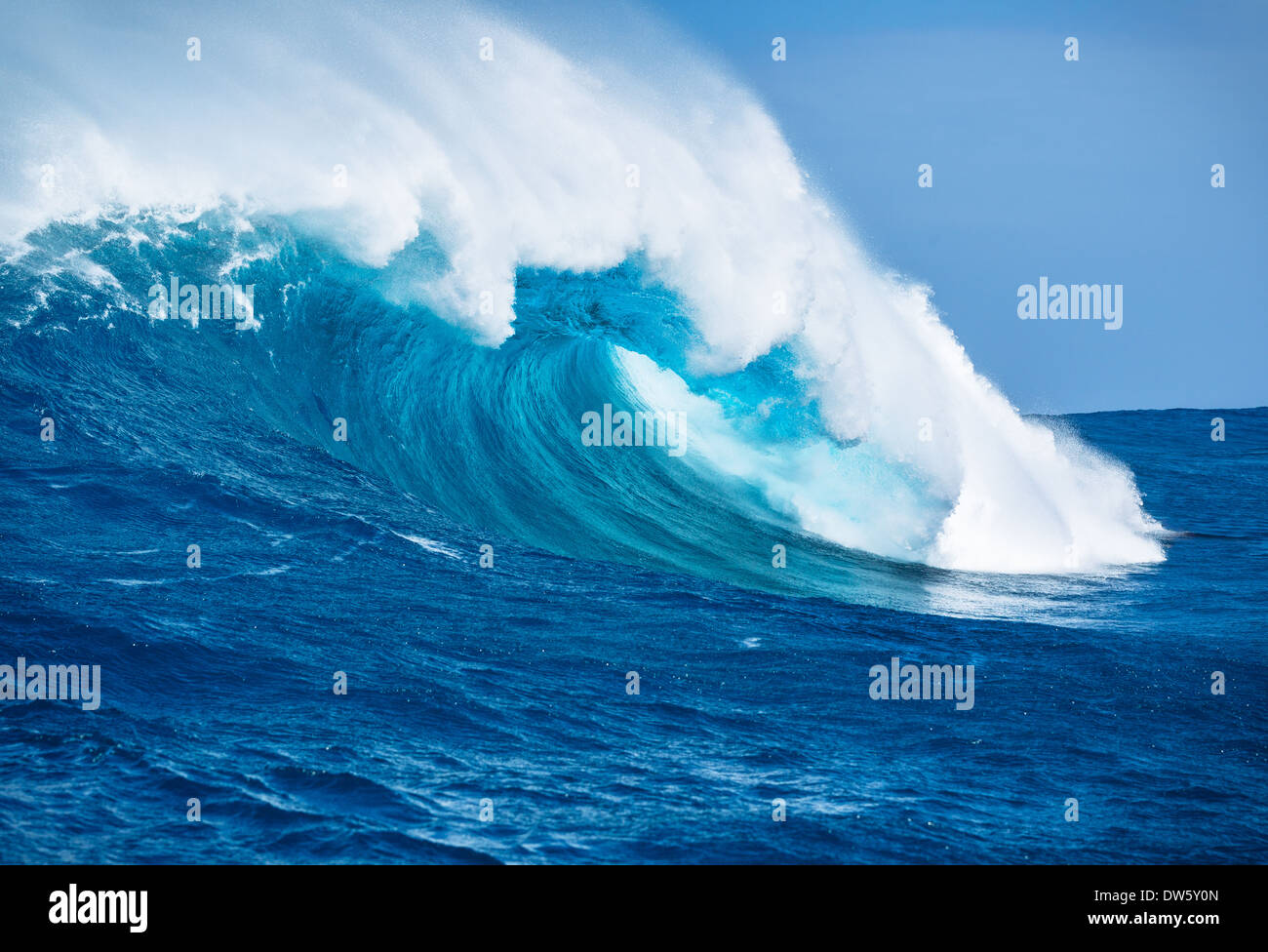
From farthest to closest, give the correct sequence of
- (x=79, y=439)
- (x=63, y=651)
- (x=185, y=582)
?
1. (x=79, y=439)
2. (x=185, y=582)
3. (x=63, y=651)

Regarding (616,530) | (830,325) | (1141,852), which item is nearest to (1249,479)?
(830,325)

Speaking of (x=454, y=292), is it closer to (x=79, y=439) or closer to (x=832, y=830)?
(x=79, y=439)

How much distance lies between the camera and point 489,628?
8289 millimetres

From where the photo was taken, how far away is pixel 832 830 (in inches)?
220

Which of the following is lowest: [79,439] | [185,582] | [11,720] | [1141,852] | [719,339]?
[1141,852]

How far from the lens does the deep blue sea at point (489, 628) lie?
18.3 feet

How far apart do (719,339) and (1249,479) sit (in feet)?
38.3

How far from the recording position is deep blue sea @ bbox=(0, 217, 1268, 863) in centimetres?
559

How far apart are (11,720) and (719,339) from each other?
870 cm

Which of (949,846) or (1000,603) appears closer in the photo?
(949,846)

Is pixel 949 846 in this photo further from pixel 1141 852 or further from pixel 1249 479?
pixel 1249 479

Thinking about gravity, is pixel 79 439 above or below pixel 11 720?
above
